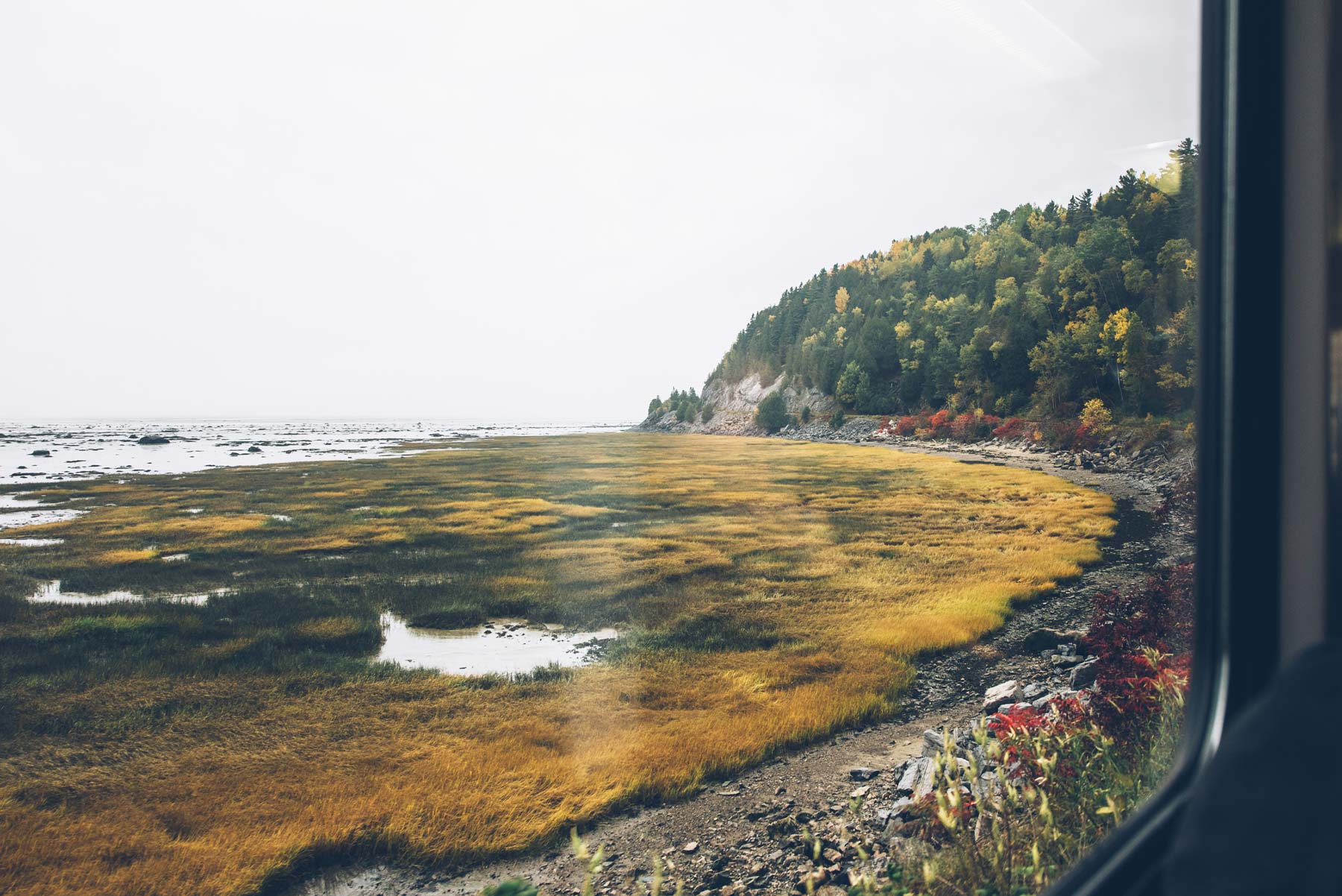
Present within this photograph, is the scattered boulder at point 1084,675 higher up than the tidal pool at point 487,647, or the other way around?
the scattered boulder at point 1084,675

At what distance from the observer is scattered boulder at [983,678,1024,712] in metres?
3.53

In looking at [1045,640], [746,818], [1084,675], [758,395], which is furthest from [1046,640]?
[758,395]

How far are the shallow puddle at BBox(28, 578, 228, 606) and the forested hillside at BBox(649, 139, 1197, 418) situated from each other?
8.47 m

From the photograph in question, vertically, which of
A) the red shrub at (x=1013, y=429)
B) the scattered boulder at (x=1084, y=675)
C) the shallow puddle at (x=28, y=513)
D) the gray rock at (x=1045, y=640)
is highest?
the red shrub at (x=1013, y=429)

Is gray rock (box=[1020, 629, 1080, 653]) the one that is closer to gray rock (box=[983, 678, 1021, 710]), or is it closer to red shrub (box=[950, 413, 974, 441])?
gray rock (box=[983, 678, 1021, 710])

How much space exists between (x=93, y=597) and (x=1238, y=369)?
28.5 ft

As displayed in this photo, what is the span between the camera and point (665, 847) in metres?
2.58

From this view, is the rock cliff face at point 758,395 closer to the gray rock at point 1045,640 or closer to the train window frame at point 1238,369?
the gray rock at point 1045,640

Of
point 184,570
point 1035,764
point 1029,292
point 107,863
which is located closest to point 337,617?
point 184,570

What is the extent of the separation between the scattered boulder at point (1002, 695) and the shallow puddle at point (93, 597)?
7630 millimetres

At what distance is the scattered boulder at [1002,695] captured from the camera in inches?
139

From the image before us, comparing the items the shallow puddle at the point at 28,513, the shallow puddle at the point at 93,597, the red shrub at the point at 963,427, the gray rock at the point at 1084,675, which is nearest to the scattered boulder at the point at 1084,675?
the gray rock at the point at 1084,675

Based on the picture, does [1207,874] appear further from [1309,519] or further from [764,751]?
[764,751]

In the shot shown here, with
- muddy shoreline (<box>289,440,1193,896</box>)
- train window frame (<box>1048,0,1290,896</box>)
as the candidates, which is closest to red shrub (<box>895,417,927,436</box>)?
muddy shoreline (<box>289,440,1193,896</box>)
